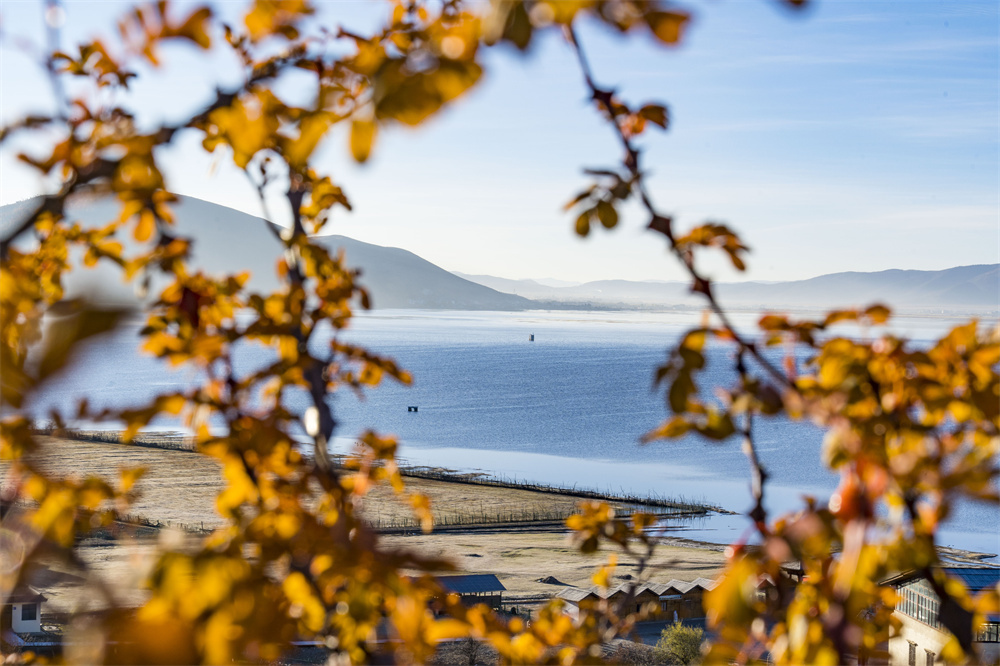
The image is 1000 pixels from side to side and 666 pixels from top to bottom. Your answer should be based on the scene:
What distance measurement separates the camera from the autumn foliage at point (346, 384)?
875 millimetres

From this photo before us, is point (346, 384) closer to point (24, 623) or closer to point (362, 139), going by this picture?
point (362, 139)

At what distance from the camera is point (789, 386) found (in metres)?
1.41

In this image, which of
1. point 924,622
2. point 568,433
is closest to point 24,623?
point 924,622

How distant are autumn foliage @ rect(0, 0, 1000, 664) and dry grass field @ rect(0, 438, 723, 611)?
20.0 m

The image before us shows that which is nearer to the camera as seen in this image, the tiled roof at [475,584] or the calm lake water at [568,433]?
the tiled roof at [475,584]

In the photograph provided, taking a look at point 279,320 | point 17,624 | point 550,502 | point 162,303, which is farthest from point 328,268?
point 550,502

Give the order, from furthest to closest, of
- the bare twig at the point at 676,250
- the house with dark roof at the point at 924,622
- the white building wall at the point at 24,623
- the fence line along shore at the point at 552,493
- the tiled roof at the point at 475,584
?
the fence line along shore at the point at 552,493 → the tiled roof at the point at 475,584 → the white building wall at the point at 24,623 → the house with dark roof at the point at 924,622 → the bare twig at the point at 676,250

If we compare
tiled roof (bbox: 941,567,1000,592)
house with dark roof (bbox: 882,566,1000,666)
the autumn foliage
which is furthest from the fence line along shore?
the autumn foliage

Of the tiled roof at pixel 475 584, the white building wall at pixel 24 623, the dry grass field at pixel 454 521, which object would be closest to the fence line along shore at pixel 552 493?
the dry grass field at pixel 454 521

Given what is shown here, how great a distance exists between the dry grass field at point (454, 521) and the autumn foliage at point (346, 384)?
20.0m

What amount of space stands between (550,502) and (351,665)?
4093cm

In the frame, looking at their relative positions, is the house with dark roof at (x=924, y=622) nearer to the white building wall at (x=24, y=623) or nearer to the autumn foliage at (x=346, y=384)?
the autumn foliage at (x=346, y=384)

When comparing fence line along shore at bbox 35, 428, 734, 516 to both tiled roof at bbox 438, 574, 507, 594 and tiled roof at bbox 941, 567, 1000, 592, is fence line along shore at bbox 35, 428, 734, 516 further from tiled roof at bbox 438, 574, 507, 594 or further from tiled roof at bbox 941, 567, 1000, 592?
tiled roof at bbox 941, 567, 1000, 592

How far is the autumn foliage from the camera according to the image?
2.87ft
